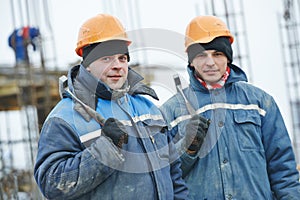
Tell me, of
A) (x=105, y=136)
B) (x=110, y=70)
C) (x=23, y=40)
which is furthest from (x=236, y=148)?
(x=23, y=40)

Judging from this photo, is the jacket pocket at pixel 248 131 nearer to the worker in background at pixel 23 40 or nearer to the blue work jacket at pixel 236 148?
the blue work jacket at pixel 236 148

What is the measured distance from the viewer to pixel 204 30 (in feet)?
15.0

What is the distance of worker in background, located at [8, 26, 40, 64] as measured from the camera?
463 inches

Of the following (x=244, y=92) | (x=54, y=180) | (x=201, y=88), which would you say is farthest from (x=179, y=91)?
(x=54, y=180)

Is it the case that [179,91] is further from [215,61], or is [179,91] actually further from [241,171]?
[241,171]

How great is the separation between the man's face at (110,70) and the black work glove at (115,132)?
0.99 feet

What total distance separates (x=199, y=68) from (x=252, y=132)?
0.59 meters

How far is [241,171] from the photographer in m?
4.27

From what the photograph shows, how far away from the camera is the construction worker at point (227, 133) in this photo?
13.9ft

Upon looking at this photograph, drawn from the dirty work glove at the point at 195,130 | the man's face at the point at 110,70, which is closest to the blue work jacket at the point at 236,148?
the dirty work glove at the point at 195,130

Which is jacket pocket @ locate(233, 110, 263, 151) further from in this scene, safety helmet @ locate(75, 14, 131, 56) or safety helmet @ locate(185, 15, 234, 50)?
safety helmet @ locate(75, 14, 131, 56)

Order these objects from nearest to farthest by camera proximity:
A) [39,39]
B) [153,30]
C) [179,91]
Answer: [153,30], [179,91], [39,39]

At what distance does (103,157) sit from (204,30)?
166cm

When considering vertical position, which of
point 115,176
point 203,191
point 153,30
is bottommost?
point 203,191
